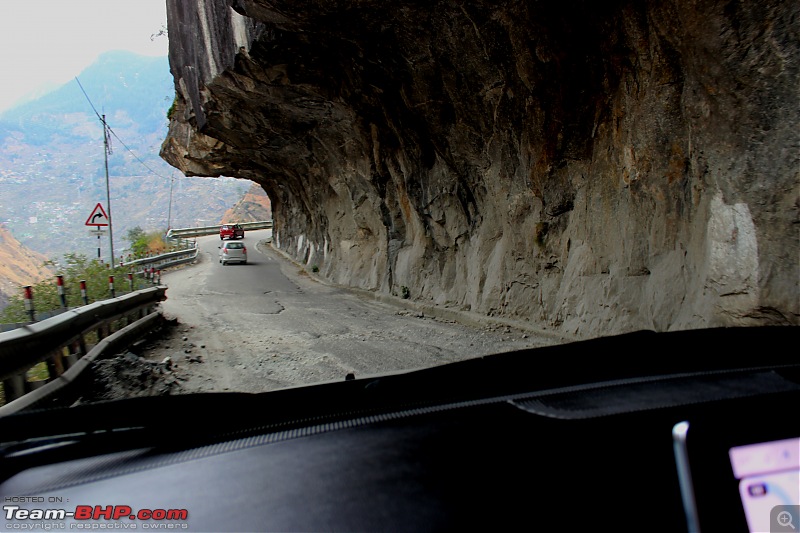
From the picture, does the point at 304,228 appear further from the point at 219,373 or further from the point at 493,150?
the point at 219,373

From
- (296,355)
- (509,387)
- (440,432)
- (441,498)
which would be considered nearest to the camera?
(441,498)

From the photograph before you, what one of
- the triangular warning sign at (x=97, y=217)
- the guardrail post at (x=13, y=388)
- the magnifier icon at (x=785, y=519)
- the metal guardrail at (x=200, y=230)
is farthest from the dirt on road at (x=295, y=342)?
the metal guardrail at (x=200, y=230)

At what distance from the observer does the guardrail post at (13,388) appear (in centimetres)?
420

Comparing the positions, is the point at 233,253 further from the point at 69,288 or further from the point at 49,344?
the point at 49,344

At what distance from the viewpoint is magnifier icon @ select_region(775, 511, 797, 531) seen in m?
1.21

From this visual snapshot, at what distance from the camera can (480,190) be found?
1251cm

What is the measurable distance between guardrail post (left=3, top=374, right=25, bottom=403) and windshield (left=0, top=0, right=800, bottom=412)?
0.02m

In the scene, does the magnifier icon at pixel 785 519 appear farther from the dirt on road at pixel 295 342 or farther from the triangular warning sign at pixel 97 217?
the triangular warning sign at pixel 97 217

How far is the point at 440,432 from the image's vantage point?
5.01ft

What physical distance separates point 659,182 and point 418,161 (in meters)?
8.16

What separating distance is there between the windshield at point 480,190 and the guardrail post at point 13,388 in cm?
2

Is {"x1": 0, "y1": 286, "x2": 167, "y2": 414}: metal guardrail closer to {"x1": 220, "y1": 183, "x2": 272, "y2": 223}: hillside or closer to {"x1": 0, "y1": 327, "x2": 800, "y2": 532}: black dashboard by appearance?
{"x1": 0, "y1": 327, "x2": 800, "y2": 532}: black dashboard

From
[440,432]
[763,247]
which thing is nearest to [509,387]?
[440,432]

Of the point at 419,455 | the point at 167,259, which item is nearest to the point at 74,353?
the point at 419,455
